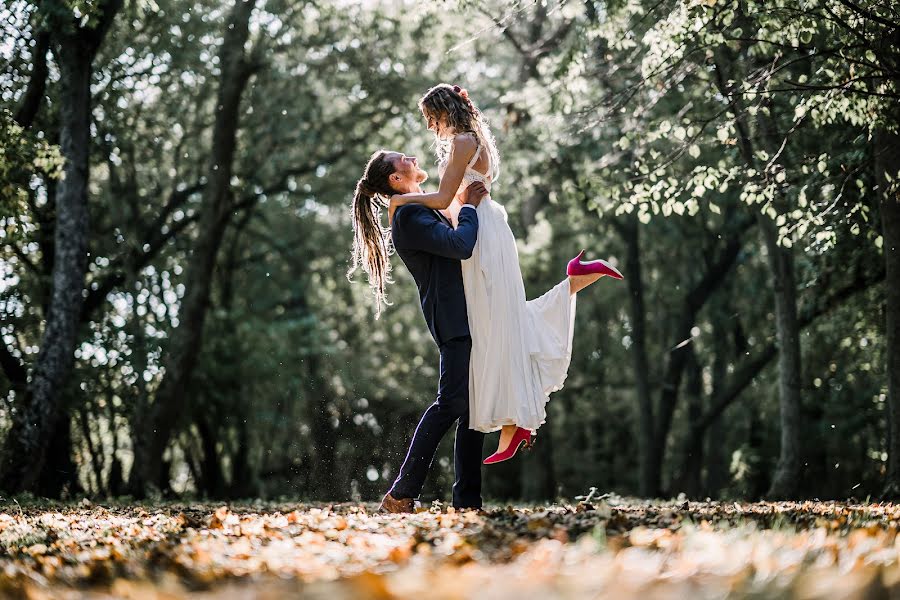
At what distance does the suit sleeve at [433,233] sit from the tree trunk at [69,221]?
293 inches

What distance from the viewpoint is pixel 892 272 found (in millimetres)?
10070

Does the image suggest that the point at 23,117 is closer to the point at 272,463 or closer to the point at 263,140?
the point at 263,140

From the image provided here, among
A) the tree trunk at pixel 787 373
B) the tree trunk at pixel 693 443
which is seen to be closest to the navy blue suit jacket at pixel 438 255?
the tree trunk at pixel 787 373

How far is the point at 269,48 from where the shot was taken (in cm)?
1912

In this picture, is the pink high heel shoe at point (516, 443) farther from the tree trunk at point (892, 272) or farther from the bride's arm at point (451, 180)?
the tree trunk at point (892, 272)

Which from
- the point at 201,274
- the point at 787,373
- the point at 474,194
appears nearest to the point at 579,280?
the point at 474,194

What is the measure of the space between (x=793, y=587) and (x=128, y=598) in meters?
1.76

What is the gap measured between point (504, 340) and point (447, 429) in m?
0.63

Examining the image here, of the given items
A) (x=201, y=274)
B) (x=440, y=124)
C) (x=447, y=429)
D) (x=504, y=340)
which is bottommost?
(x=447, y=429)

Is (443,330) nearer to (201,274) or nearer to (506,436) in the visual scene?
(506,436)

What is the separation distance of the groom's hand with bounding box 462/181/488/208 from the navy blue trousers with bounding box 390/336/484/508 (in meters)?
0.84

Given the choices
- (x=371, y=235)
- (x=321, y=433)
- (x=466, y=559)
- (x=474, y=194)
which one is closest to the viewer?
(x=466, y=559)

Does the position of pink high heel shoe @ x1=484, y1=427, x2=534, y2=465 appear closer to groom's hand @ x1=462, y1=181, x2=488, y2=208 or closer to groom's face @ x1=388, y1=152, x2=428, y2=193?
groom's hand @ x1=462, y1=181, x2=488, y2=208

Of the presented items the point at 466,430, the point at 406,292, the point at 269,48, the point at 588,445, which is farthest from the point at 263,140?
the point at 588,445
